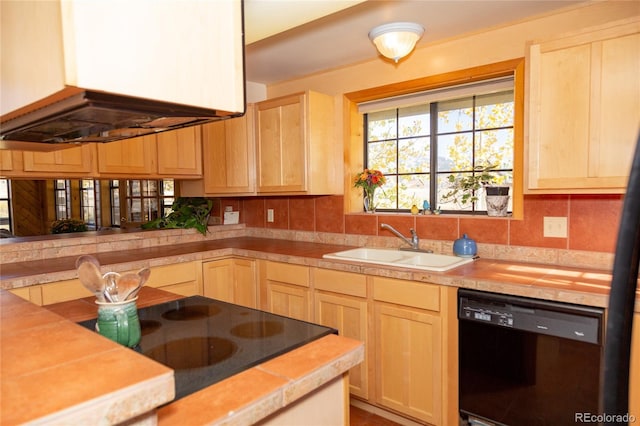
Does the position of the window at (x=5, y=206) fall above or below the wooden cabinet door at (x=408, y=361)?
above

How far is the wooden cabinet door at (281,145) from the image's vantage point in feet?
10.0

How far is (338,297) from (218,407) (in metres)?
1.75

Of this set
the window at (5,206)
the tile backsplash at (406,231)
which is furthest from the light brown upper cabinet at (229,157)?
the window at (5,206)

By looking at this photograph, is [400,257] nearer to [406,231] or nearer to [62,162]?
[406,231]

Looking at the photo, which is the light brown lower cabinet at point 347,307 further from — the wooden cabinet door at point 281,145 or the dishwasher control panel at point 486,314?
the wooden cabinet door at point 281,145

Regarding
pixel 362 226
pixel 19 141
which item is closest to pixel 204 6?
pixel 19 141

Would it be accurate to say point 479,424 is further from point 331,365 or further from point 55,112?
point 55,112

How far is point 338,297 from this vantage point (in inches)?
99.4

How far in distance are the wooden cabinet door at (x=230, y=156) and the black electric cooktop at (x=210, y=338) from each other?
1.99 m

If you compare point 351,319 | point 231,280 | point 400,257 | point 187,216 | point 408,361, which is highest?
point 187,216

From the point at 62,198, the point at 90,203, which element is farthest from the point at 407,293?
the point at 62,198

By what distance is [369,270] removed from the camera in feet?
7.74

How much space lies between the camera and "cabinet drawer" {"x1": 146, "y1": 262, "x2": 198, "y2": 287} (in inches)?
108

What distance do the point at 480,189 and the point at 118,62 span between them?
8.19ft
